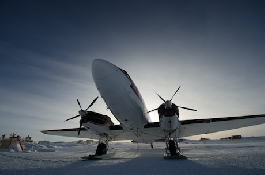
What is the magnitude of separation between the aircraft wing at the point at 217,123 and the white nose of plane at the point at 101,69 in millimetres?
7129

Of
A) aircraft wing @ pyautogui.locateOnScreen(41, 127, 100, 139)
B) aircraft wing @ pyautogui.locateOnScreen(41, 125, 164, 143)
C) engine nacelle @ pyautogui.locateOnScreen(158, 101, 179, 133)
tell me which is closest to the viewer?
engine nacelle @ pyautogui.locateOnScreen(158, 101, 179, 133)

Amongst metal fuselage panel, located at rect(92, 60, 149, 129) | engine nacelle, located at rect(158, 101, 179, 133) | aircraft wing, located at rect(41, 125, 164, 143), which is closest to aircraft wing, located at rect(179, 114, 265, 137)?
aircraft wing, located at rect(41, 125, 164, 143)

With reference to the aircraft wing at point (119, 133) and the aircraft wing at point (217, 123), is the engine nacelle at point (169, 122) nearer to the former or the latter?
the aircraft wing at point (217, 123)

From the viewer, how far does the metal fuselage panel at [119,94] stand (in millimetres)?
9851

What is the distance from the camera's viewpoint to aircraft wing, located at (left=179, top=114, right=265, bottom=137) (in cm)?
1198

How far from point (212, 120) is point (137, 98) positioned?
564 centimetres

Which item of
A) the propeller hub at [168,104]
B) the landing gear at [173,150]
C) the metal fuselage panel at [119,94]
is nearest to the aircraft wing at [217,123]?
the landing gear at [173,150]

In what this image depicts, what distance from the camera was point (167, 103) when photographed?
10758mm

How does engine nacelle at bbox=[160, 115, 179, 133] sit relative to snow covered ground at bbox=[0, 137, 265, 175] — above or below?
above

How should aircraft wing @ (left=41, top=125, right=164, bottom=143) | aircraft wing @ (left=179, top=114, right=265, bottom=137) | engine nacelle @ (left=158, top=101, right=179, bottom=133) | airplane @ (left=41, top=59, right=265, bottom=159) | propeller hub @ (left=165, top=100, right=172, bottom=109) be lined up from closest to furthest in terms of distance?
airplane @ (left=41, top=59, right=265, bottom=159) → propeller hub @ (left=165, top=100, right=172, bottom=109) → engine nacelle @ (left=158, top=101, right=179, bottom=133) → aircraft wing @ (left=179, top=114, right=265, bottom=137) → aircraft wing @ (left=41, top=125, right=164, bottom=143)

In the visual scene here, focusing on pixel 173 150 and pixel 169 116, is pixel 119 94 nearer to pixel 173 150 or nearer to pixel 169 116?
pixel 169 116

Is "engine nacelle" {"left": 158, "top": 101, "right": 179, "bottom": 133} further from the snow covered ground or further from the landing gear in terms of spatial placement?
the snow covered ground

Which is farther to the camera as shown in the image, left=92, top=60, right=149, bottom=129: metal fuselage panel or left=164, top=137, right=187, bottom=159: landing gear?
left=164, top=137, right=187, bottom=159: landing gear

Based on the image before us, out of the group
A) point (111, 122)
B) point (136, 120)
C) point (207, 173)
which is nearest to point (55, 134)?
point (111, 122)
